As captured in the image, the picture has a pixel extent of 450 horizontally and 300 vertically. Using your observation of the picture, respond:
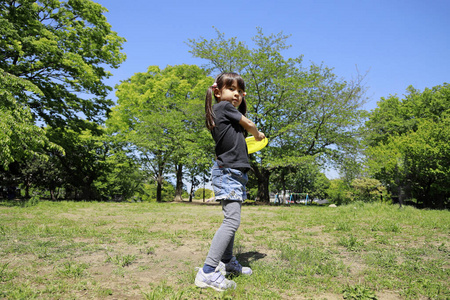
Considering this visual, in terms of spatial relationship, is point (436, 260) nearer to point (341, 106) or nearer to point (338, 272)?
point (338, 272)

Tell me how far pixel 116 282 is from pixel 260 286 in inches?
53.8

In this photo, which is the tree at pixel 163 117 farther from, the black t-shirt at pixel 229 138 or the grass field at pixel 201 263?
the black t-shirt at pixel 229 138

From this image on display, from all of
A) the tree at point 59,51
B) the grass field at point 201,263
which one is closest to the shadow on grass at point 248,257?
the grass field at point 201,263

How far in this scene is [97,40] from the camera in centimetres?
1555

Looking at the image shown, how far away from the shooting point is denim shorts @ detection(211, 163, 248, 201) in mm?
2723

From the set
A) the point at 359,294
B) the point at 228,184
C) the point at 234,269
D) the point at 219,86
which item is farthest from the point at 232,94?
the point at 359,294

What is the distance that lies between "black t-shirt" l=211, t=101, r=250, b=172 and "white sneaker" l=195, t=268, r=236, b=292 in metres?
1.01

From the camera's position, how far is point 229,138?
9.32 feet

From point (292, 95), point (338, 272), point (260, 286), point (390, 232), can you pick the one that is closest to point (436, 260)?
point (338, 272)

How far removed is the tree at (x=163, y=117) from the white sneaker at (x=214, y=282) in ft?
48.4

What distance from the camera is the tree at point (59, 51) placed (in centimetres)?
1302

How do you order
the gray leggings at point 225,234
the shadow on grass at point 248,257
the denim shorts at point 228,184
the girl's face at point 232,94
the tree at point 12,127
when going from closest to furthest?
1. the gray leggings at point 225,234
2. the denim shorts at point 228,184
3. the girl's face at point 232,94
4. the shadow on grass at point 248,257
5. the tree at point 12,127

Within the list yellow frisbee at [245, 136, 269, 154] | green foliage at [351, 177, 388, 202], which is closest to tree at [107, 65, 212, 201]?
yellow frisbee at [245, 136, 269, 154]

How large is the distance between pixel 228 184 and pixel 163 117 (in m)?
17.4
